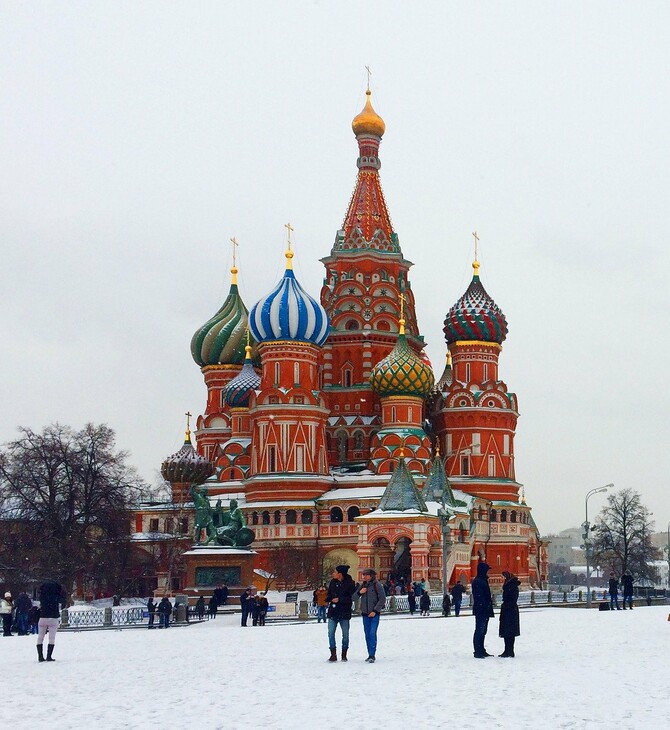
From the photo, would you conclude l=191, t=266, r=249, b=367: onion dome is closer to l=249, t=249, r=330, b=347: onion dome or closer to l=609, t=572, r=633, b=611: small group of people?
l=249, t=249, r=330, b=347: onion dome

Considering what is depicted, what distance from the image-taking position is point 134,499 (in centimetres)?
4919

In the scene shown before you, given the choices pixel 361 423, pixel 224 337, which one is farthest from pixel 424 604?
pixel 224 337

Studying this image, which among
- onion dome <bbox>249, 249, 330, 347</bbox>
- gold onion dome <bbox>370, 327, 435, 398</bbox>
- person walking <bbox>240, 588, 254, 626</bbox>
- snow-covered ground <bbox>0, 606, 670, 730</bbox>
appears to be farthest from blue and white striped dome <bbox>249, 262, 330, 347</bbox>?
snow-covered ground <bbox>0, 606, 670, 730</bbox>

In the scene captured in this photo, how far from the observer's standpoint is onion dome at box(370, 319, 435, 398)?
57.8 metres

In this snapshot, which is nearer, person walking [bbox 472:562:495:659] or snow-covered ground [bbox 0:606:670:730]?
snow-covered ground [bbox 0:606:670:730]

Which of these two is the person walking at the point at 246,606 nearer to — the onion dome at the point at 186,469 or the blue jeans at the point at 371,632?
the blue jeans at the point at 371,632

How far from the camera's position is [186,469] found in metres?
65.6

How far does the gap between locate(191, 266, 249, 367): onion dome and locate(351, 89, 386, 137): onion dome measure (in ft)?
40.6

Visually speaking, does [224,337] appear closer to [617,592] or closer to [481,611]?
[617,592]

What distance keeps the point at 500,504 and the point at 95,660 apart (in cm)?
4467

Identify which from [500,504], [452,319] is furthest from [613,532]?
[452,319]

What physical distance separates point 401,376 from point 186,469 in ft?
49.2

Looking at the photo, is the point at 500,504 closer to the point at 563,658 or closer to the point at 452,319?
the point at 452,319

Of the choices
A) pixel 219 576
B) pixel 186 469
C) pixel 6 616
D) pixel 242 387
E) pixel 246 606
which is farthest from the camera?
pixel 186 469
